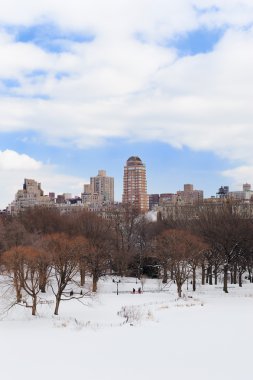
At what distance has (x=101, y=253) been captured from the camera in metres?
63.0

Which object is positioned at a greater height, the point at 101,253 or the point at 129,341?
the point at 101,253

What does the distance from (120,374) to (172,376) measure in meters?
2.37

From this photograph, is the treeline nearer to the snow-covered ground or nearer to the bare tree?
the bare tree

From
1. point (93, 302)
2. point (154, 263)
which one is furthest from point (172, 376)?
point (154, 263)

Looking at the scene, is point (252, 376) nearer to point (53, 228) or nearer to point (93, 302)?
point (93, 302)

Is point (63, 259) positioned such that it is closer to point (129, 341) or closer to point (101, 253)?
point (129, 341)

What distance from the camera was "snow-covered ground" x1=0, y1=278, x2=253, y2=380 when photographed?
23078mm

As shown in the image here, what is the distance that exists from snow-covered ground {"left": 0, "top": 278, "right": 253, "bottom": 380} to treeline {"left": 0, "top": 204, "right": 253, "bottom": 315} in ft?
12.2

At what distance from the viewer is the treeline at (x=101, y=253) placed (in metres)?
43.5

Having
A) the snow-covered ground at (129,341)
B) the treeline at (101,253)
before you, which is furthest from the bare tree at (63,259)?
the snow-covered ground at (129,341)

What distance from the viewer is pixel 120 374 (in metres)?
22.6

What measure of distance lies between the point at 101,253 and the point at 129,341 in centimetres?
3336

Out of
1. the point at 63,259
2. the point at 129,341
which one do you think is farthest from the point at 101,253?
the point at 129,341

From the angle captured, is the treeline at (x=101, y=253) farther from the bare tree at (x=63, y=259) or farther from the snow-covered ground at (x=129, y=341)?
the snow-covered ground at (x=129, y=341)
